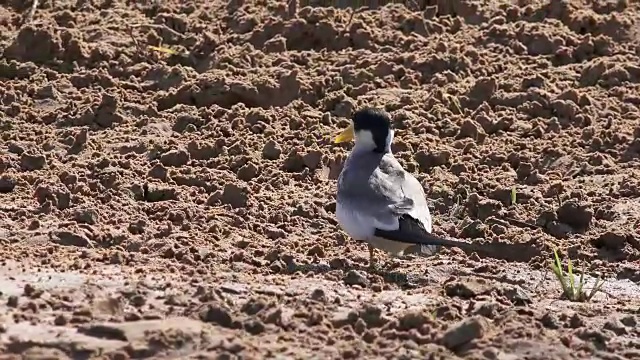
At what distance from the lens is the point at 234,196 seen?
9742 millimetres

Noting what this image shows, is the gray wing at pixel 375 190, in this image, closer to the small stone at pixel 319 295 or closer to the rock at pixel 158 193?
the rock at pixel 158 193

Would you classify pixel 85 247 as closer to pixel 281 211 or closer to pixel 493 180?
pixel 281 211

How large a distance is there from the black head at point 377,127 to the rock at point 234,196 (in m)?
0.84

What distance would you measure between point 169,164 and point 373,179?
5.28 feet

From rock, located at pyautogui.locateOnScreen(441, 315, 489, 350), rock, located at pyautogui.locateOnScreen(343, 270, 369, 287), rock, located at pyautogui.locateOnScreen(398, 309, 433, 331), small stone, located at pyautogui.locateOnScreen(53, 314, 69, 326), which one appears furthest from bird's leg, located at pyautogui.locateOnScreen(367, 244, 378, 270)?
small stone, located at pyautogui.locateOnScreen(53, 314, 69, 326)

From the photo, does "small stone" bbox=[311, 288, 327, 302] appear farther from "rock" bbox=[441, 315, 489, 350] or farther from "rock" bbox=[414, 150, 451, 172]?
"rock" bbox=[414, 150, 451, 172]

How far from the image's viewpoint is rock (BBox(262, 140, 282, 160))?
10562 millimetres

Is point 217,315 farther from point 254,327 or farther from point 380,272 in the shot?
point 380,272

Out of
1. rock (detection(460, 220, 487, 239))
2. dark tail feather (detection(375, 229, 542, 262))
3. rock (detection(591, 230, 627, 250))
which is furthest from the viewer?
rock (detection(460, 220, 487, 239))

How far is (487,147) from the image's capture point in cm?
1095

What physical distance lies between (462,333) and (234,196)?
9.62 ft

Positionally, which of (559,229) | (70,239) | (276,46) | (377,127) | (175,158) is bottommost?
(559,229)

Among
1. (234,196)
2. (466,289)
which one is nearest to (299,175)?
(234,196)

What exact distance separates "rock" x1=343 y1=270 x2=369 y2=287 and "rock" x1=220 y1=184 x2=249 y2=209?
5.01 feet
